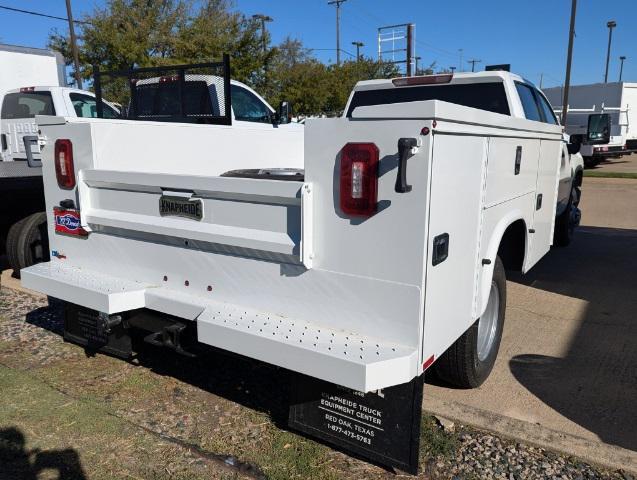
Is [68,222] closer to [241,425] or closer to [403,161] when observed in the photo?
[241,425]

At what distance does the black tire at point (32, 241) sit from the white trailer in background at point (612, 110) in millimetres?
23667

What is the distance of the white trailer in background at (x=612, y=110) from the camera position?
25594 mm

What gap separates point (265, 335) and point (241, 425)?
100cm

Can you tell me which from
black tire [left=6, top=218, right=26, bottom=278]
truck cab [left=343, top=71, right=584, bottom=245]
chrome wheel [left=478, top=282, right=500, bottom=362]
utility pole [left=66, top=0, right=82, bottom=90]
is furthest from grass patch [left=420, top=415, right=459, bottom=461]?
utility pole [left=66, top=0, right=82, bottom=90]

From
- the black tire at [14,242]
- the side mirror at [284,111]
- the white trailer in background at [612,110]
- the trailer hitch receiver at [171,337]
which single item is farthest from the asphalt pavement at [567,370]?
the white trailer in background at [612,110]

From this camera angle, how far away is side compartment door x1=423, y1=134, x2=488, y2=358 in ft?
7.59

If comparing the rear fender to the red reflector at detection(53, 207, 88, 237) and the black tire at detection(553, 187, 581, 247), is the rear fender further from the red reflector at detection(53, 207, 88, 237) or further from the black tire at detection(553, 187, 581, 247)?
the black tire at detection(553, 187, 581, 247)

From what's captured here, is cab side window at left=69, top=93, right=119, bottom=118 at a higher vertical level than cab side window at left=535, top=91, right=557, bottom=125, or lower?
higher

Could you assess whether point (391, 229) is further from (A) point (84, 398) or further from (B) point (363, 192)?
(A) point (84, 398)

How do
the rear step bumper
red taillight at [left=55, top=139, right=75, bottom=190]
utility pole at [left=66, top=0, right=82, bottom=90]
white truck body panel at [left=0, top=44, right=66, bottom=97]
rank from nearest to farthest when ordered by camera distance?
the rear step bumper → red taillight at [left=55, top=139, right=75, bottom=190] → white truck body panel at [left=0, top=44, right=66, bottom=97] → utility pole at [left=66, top=0, right=82, bottom=90]

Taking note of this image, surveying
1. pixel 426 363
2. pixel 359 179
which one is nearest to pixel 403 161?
pixel 359 179

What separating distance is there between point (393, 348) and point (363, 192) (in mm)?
673

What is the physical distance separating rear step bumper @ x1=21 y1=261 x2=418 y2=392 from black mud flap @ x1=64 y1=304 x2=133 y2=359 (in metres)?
0.22

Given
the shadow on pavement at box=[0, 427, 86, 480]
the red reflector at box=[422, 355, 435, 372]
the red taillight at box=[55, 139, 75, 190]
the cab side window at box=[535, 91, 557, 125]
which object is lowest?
the shadow on pavement at box=[0, 427, 86, 480]
